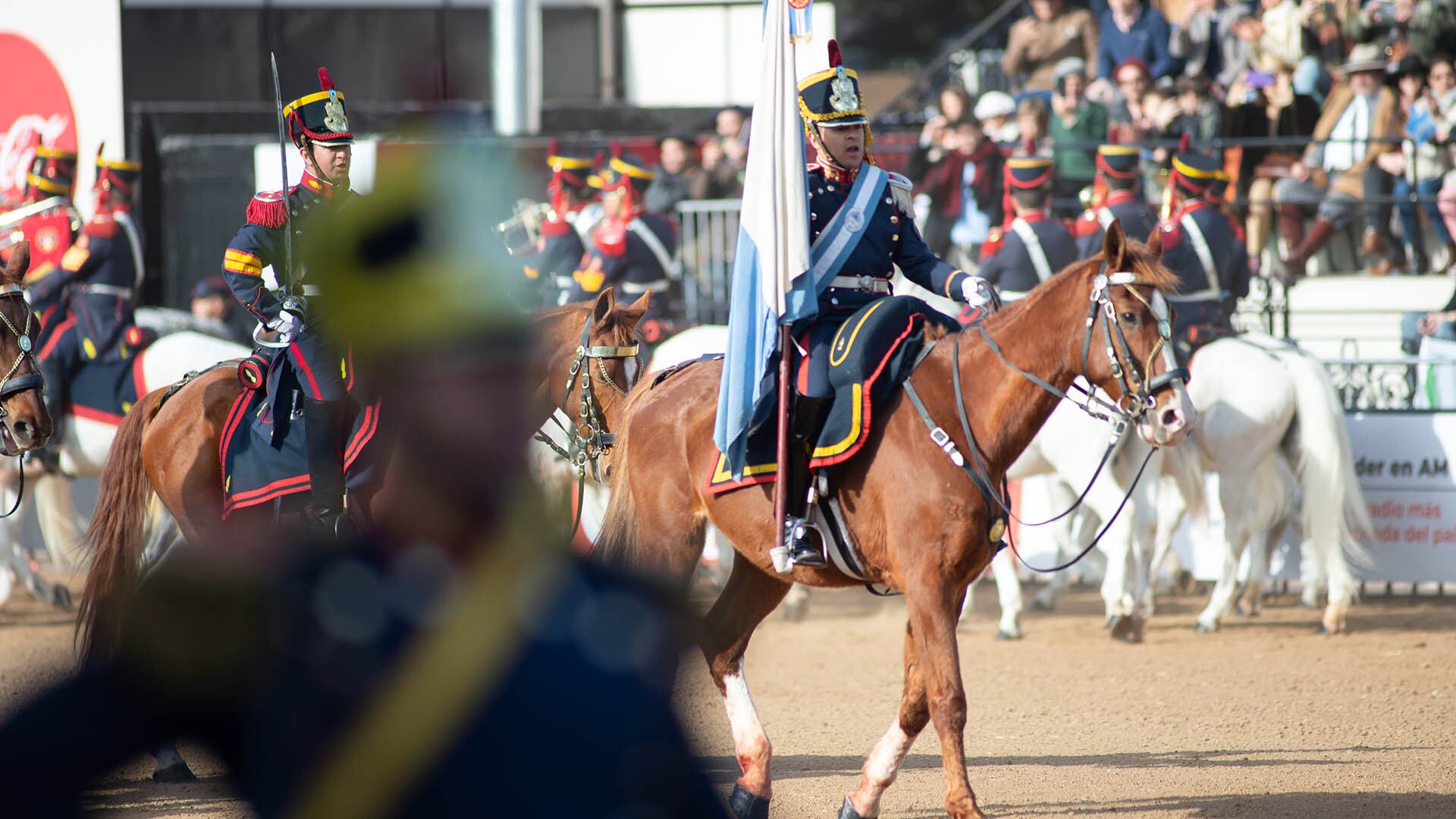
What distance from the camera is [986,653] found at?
28.9 feet

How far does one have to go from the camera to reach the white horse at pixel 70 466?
390 inches

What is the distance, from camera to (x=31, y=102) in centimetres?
1317

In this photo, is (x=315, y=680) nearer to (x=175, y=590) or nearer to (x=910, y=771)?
(x=175, y=590)

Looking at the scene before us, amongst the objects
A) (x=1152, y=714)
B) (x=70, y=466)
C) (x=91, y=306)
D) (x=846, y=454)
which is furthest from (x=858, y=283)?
(x=70, y=466)

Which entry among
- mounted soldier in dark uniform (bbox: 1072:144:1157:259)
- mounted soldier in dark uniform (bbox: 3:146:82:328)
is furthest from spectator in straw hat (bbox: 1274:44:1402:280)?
mounted soldier in dark uniform (bbox: 3:146:82:328)

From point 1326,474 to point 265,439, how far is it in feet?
20.9

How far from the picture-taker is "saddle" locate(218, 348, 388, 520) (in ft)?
18.3

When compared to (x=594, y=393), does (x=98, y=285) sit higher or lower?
higher

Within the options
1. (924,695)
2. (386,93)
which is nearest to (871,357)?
(924,695)

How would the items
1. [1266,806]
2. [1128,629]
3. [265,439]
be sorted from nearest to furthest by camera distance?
[1266,806]
[265,439]
[1128,629]

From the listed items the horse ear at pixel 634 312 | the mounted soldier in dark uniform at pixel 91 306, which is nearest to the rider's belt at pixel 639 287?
the mounted soldier in dark uniform at pixel 91 306

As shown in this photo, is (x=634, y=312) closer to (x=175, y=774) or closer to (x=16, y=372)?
(x=16, y=372)

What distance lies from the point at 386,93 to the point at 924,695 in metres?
3.78

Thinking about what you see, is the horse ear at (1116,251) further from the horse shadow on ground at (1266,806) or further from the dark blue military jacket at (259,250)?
the dark blue military jacket at (259,250)
